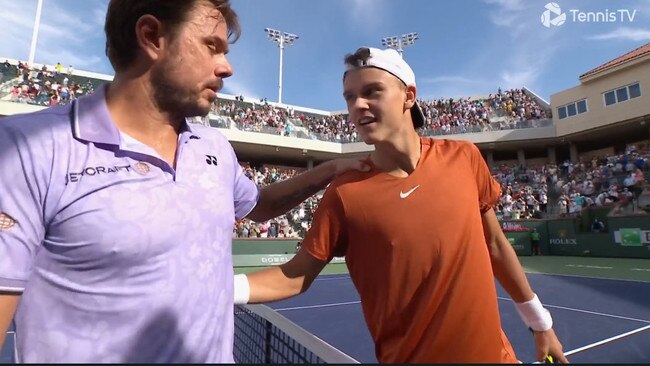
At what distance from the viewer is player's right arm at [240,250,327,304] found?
2127 mm

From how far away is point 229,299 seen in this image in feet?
5.65

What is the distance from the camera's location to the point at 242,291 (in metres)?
2.06

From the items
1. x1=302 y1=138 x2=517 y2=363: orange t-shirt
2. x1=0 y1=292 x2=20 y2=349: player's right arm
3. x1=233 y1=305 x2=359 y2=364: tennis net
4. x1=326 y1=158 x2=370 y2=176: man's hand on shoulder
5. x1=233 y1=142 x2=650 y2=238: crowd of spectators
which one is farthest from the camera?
x1=233 y1=142 x2=650 y2=238: crowd of spectators

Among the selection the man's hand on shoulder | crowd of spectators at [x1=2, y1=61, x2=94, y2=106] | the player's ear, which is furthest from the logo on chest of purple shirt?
crowd of spectators at [x1=2, y1=61, x2=94, y2=106]

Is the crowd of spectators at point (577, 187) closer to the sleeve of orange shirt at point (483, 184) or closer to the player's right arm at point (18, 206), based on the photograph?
the sleeve of orange shirt at point (483, 184)

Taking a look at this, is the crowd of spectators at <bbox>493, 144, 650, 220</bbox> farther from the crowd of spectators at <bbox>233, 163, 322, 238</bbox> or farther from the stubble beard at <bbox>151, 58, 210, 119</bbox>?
the stubble beard at <bbox>151, 58, 210, 119</bbox>

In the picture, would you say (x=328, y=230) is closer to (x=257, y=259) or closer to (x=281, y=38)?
(x=257, y=259)

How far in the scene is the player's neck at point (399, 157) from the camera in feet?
7.32

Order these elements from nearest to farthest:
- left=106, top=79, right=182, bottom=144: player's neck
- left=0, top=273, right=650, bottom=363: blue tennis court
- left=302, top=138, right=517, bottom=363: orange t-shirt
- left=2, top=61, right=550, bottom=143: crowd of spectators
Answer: left=106, top=79, right=182, bottom=144: player's neck
left=302, top=138, right=517, bottom=363: orange t-shirt
left=0, top=273, right=650, bottom=363: blue tennis court
left=2, top=61, right=550, bottom=143: crowd of spectators

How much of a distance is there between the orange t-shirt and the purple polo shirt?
74 cm

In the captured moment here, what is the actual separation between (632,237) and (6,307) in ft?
71.3

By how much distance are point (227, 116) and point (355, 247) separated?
32.8 m

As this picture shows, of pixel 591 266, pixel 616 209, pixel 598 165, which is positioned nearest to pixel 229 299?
pixel 591 266

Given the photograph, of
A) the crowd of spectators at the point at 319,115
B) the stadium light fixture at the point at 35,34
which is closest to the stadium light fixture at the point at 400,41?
the crowd of spectators at the point at 319,115
